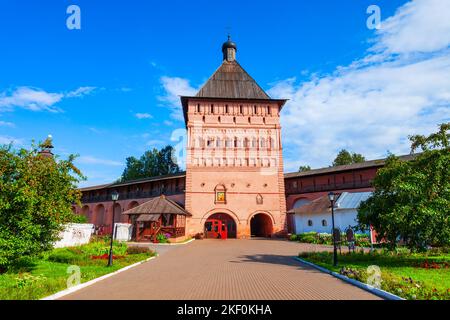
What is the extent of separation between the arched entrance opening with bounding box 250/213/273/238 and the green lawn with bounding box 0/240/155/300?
17.7 metres

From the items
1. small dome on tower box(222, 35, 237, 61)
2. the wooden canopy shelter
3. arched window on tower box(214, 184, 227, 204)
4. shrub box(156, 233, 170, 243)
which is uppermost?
small dome on tower box(222, 35, 237, 61)

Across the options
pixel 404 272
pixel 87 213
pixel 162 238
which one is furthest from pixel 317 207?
pixel 87 213

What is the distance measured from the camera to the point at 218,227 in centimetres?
3044

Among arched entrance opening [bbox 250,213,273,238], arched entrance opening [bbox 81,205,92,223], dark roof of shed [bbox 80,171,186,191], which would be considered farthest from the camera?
arched entrance opening [bbox 81,205,92,223]

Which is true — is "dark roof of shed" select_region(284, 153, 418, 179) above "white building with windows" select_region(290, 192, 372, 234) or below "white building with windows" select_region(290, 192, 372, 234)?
above

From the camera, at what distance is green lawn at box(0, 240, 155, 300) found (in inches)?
268

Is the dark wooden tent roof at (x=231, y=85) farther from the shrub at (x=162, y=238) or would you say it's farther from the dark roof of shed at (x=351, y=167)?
the shrub at (x=162, y=238)

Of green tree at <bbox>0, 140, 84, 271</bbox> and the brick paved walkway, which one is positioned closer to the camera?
the brick paved walkway

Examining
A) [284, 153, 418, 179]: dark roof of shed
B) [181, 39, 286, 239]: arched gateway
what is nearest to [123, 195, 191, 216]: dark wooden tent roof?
[181, 39, 286, 239]: arched gateway

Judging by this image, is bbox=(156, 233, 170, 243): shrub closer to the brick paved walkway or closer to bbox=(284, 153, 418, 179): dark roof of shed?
the brick paved walkway

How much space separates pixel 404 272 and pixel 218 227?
22.1 meters

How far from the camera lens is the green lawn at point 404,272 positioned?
22.0ft

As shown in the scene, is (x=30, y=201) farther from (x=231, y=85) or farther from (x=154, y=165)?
(x=154, y=165)

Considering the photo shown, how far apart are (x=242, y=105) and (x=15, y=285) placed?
27851mm
